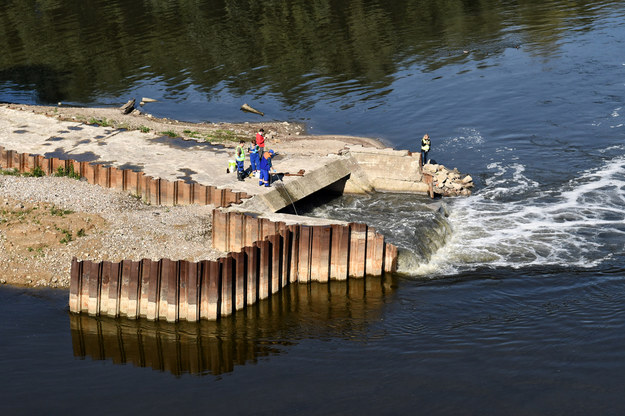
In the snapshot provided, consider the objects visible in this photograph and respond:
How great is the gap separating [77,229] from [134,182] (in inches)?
186

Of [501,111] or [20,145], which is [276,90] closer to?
[501,111]

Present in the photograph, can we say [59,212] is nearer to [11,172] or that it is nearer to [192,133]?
[11,172]

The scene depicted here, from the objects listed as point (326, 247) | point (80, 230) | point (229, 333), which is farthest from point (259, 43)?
point (229, 333)

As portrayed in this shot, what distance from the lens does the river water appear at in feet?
78.3

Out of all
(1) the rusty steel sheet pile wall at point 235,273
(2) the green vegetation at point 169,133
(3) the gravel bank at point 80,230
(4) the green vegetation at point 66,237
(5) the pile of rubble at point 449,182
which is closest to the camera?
(1) the rusty steel sheet pile wall at point 235,273

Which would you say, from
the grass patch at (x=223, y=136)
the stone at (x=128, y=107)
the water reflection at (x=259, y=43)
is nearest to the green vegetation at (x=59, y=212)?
the grass patch at (x=223, y=136)

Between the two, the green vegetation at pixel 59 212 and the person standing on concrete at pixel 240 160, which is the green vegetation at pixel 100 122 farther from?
the person standing on concrete at pixel 240 160

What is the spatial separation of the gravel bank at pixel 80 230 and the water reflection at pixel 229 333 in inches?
143

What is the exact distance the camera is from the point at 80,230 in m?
32.8

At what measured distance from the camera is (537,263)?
31531 millimetres

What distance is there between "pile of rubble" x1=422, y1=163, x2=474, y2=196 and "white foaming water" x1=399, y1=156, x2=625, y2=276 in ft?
2.39

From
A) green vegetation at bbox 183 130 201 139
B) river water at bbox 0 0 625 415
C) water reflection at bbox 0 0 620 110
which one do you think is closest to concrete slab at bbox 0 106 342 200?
green vegetation at bbox 183 130 201 139

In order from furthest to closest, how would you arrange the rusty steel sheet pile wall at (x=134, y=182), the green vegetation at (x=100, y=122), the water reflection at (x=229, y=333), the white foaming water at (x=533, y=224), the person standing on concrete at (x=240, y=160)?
the green vegetation at (x=100, y=122) < the person standing on concrete at (x=240, y=160) < the rusty steel sheet pile wall at (x=134, y=182) < the white foaming water at (x=533, y=224) < the water reflection at (x=229, y=333)

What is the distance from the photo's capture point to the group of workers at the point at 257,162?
35.3 meters
